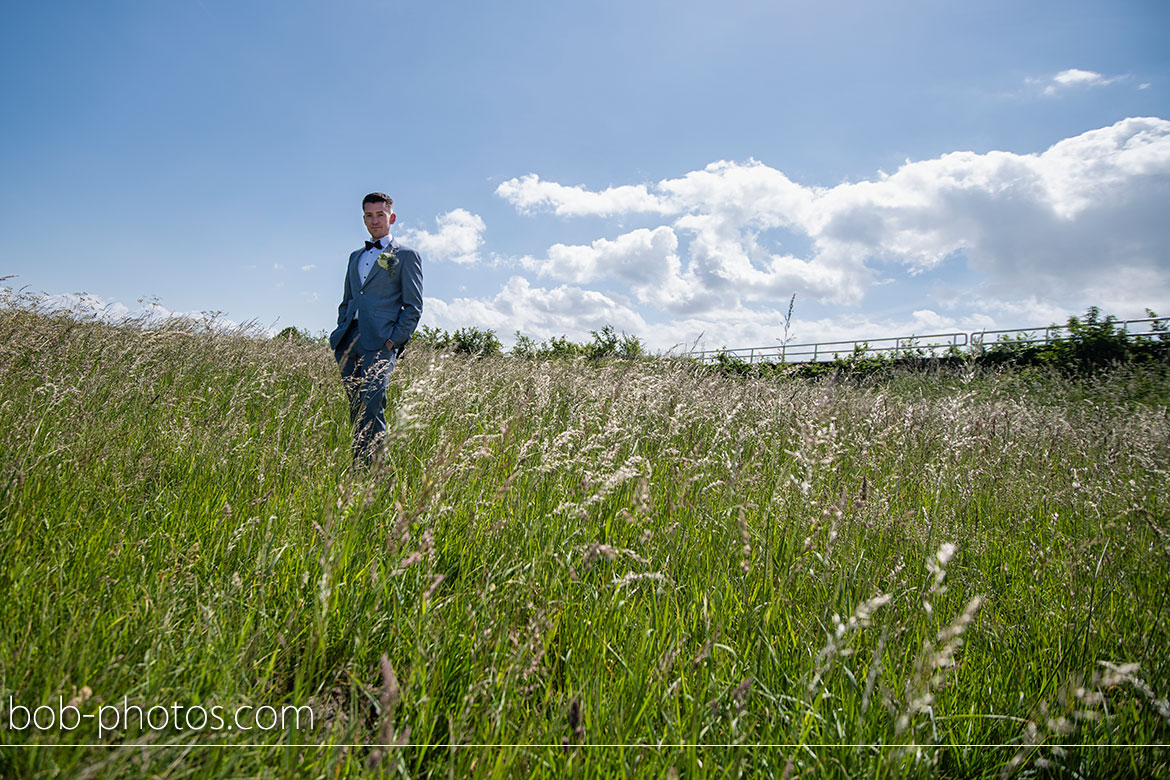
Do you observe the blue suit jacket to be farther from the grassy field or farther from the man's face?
the grassy field

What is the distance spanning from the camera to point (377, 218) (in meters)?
4.71

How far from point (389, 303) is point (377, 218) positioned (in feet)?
2.62

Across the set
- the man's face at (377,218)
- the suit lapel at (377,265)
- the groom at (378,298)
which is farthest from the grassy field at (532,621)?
the man's face at (377,218)

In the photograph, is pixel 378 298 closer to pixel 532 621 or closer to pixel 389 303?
pixel 389 303

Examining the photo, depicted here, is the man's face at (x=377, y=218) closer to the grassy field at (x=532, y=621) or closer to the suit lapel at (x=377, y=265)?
the suit lapel at (x=377, y=265)

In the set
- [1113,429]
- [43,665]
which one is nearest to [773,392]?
[1113,429]

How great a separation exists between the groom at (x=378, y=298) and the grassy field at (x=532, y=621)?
4.67 ft

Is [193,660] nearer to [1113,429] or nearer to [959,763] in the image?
[959,763]

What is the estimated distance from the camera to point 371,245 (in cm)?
481

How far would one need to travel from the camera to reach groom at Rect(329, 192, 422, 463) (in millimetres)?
4434

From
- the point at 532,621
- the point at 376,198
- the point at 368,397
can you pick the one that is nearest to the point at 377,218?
the point at 376,198

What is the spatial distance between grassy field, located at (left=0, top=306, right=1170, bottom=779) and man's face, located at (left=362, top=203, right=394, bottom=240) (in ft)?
7.32

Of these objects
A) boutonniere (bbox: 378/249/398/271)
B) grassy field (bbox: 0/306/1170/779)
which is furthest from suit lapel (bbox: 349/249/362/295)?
grassy field (bbox: 0/306/1170/779)

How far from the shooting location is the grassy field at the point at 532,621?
1.19m
